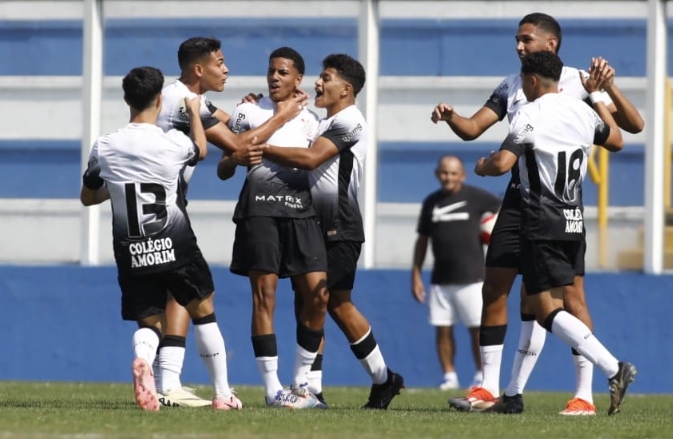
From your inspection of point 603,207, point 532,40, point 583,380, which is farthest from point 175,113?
point 603,207

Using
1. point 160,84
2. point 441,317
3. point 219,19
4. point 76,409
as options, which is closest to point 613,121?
point 160,84

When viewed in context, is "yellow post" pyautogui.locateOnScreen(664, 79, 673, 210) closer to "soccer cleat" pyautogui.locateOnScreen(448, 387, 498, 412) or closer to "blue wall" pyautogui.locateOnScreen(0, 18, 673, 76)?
"blue wall" pyautogui.locateOnScreen(0, 18, 673, 76)

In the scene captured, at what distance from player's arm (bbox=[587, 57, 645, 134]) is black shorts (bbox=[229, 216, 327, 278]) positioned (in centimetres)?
191

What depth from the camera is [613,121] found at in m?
9.45

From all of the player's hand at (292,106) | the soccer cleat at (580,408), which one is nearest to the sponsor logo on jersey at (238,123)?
the player's hand at (292,106)

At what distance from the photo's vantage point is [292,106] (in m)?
9.53

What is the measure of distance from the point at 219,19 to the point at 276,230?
19.9 feet

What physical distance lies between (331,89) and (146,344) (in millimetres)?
2196

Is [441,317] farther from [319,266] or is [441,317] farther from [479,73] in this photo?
[319,266]

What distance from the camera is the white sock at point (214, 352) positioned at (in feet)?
29.2

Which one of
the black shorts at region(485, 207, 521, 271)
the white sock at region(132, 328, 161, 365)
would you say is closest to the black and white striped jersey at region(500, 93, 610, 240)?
the black shorts at region(485, 207, 521, 271)

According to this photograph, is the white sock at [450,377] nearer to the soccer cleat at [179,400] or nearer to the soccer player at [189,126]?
the soccer player at [189,126]

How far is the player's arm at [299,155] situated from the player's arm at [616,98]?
1662 mm

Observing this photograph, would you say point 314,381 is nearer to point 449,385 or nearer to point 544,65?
point 544,65
